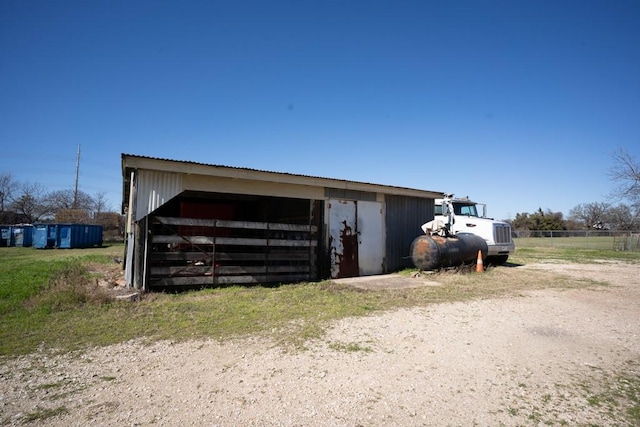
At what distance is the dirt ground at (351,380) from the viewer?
9.85ft

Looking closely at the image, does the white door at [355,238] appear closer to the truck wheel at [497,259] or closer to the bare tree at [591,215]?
the truck wheel at [497,259]

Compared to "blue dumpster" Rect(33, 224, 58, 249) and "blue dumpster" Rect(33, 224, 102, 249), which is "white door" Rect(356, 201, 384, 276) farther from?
"blue dumpster" Rect(33, 224, 58, 249)

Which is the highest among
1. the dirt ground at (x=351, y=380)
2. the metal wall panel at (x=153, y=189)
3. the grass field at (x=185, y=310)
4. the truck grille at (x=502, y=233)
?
→ the metal wall panel at (x=153, y=189)

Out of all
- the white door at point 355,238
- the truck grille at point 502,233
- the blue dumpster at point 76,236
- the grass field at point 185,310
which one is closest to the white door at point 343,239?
the white door at point 355,238

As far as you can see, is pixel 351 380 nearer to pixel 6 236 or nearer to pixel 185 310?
pixel 185 310

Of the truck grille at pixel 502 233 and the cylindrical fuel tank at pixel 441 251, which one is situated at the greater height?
the truck grille at pixel 502 233

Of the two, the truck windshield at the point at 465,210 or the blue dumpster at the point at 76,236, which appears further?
the blue dumpster at the point at 76,236

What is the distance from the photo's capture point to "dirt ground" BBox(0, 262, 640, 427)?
3.00 m

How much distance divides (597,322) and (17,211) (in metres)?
65.7

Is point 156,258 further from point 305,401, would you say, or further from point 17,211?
point 17,211

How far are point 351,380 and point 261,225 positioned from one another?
21.1 feet

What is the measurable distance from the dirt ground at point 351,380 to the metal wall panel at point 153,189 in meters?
4.37

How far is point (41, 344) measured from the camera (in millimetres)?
4738

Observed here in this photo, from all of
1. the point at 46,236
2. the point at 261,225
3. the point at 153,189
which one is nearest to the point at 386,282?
the point at 261,225
